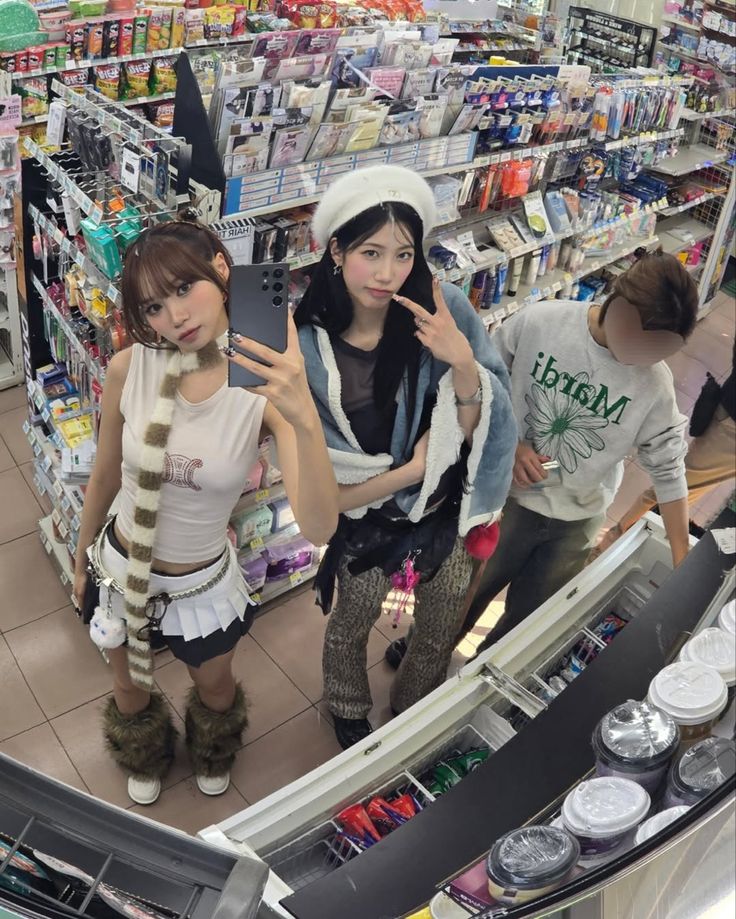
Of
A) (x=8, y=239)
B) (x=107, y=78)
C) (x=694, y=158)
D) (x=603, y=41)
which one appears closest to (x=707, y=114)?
(x=694, y=158)

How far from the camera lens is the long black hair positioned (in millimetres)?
1344

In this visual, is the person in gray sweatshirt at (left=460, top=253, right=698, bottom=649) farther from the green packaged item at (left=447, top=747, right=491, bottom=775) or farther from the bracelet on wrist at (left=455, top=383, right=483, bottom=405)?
the green packaged item at (left=447, top=747, right=491, bottom=775)

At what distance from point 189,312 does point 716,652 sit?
0.97 m

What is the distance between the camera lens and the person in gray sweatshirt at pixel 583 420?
0.85 m

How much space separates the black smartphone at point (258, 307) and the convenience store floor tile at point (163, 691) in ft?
3.87

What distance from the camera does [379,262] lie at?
135cm

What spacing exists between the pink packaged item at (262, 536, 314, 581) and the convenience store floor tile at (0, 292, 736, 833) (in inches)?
4.1

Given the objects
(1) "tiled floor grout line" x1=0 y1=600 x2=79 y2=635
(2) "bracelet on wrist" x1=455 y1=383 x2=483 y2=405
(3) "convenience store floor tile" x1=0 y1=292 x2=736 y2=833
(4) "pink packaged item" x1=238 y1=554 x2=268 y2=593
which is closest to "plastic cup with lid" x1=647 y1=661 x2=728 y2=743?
(2) "bracelet on wrist" x1=455 y1=383 x2=483 y2=405

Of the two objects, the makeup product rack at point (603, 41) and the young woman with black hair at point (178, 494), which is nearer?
the young woman with black hair at point (178, 494)

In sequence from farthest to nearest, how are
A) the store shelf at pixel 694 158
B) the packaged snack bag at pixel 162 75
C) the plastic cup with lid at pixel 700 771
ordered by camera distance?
the packaged snack bag at pixel 162 75, the store shelf at pixel 694 158, the plastic cup with lid at pixel 700 771

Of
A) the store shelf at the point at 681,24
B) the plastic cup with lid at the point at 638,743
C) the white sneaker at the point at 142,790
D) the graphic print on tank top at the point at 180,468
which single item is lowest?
the white sneaker at the point at 142,790

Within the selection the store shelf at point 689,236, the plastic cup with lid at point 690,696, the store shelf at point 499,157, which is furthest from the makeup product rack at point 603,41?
the plastic cup with lid at point 690,696

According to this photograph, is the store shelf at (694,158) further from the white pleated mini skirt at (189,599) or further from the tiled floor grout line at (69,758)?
the tiled floor grout line at (69,758)

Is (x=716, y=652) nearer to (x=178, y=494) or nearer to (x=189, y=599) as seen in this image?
(x=178, y=494)
